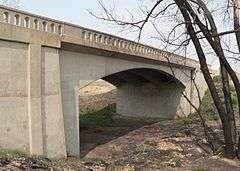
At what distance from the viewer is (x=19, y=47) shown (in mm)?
14531

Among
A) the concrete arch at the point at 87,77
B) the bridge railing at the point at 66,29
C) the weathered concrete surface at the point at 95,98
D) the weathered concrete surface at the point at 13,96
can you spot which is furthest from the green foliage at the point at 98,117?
the weathered concrete surface at the point at 13,96

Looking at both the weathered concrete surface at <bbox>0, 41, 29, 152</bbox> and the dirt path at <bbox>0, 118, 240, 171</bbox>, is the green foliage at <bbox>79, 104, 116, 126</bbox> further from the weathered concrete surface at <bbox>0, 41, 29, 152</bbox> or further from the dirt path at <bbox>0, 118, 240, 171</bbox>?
the weathered concrete surface at <bbox>0, 41, 29, 152</bbox>

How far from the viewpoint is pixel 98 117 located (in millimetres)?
36625

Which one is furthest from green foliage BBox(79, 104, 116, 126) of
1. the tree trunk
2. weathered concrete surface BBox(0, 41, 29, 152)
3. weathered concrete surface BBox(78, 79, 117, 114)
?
the tree trunk

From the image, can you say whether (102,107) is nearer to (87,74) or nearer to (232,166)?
(87,74)

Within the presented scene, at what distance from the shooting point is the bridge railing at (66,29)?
14.2m

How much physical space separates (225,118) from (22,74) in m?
6.97

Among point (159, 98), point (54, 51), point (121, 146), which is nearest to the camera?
point (54, 51)

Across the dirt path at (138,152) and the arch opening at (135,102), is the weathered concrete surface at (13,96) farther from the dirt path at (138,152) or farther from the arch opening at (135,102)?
the arch opening at (135,102)

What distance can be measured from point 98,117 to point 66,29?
20.1 m

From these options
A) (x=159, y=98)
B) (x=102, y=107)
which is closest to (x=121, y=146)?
(x=159, y=98)

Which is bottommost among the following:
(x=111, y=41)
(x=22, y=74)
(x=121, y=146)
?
(x=121, y=146)

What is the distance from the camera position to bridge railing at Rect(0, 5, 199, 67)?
1421 cm

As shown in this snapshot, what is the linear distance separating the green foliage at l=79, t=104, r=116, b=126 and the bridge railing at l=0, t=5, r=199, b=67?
10.4m
